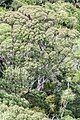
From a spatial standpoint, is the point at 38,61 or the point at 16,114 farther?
the point at 38,61

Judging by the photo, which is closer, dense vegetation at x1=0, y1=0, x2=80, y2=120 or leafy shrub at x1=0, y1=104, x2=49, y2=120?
leafy shrub at x1=0, y1=104, x2=49, y2=120

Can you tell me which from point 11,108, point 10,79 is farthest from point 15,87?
point 11,108

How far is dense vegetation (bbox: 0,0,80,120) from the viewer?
710 inches

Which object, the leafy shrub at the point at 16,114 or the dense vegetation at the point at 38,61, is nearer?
the leafy shrub at the point at 16,114

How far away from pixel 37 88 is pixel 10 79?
2.15 m

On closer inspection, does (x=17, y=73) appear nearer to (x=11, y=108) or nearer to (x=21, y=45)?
(x=21, y=45)

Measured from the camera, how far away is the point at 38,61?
18.4 meters

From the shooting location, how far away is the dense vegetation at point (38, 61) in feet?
59.2

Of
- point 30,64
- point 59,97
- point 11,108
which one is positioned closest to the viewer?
point 11,108

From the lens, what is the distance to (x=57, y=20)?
20641mm

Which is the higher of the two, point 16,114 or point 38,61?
point 16,114

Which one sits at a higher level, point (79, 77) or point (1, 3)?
point (1, 3)

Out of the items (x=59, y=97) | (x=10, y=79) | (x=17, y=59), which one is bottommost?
(x=59, y=97)

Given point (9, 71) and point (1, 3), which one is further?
point (1, 3)
